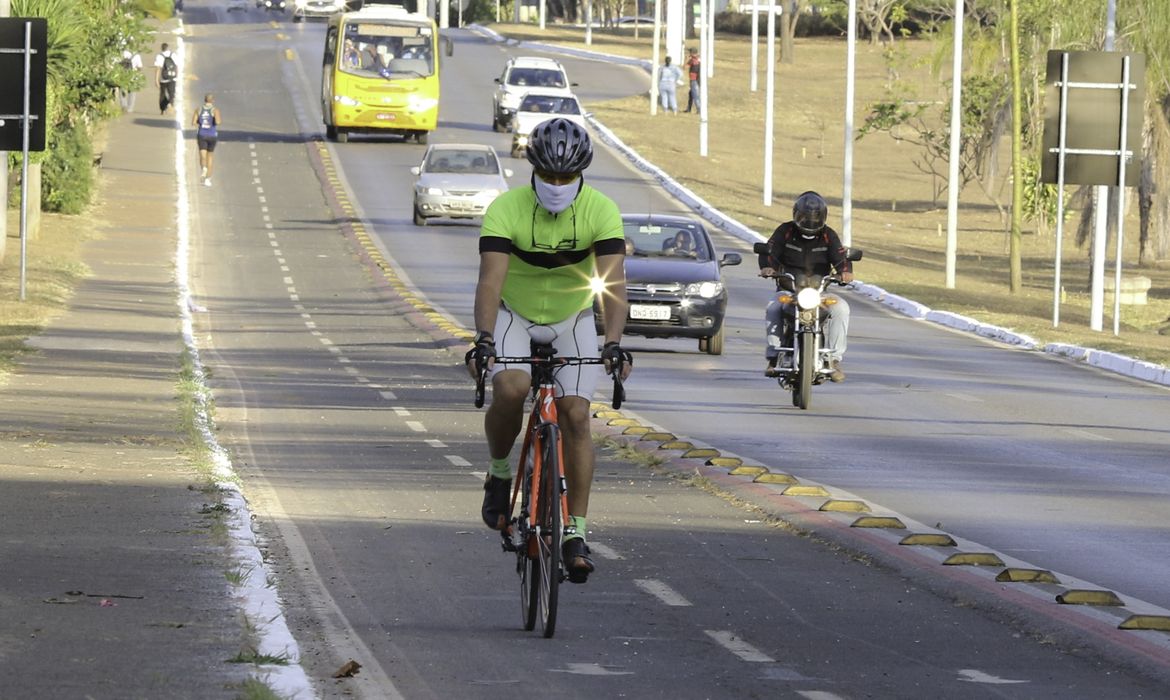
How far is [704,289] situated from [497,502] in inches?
651

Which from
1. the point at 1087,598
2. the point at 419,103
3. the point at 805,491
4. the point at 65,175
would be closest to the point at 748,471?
the point at 805,491

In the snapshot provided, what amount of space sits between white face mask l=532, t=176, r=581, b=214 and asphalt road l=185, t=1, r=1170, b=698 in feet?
5.68

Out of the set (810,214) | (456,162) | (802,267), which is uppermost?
(456,162)

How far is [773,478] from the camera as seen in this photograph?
13.9 metres

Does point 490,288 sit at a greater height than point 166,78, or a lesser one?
lesser

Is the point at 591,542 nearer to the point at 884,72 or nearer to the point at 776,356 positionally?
the point at 776,356

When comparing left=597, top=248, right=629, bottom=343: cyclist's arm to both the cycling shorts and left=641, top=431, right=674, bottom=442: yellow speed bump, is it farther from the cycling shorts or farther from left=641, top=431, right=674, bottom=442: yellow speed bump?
left=641, top=431, right=674, bottom=442: yellow speed bump

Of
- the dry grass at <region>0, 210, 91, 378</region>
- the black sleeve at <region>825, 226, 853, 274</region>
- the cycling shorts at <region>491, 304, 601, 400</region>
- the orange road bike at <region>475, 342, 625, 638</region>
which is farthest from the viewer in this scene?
the dry grass at <region>0, 210, 91, 378</region>

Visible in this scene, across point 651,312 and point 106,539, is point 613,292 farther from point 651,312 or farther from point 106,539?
point 651,312

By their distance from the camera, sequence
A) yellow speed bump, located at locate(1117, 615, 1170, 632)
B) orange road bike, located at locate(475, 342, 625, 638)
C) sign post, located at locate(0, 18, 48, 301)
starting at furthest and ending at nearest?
sign post, located at locate(0, 18, 48, 301)
yellow speed bump, located at locate(1117, 615, 1170, 632)
orange road bike, located at locate(475, 342, 625, 638)

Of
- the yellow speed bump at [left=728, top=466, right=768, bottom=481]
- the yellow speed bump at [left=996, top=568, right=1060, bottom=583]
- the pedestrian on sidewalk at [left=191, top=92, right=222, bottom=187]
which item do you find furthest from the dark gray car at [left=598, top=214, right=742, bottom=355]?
the pedestrian on sidewalk at [left=191, top=92, right=222, bottom=187]

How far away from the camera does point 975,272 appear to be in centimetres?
4784

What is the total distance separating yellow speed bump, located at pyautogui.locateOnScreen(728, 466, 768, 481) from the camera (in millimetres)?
14102

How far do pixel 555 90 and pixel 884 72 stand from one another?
1418 inches
